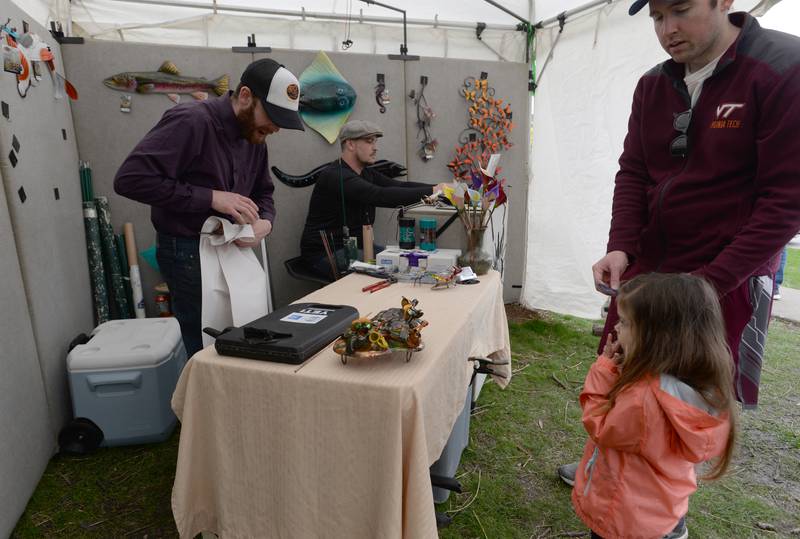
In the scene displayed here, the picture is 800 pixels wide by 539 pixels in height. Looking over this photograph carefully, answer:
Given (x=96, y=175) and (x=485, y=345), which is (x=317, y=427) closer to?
(x=485, y=345)

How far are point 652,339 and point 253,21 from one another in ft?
11.0

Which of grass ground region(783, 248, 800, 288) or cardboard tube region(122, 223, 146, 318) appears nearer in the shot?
cardboard tube region(122, 223, 146, 318)

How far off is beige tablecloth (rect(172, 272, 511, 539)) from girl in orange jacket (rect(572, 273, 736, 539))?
0.42 m

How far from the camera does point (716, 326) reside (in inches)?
41.7

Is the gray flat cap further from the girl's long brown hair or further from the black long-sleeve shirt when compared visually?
the girl's long brown hair

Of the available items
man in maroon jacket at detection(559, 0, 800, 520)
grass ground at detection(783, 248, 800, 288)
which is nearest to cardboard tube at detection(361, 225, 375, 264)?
man in maroon jacket at detection(559, 0, 800, 520)

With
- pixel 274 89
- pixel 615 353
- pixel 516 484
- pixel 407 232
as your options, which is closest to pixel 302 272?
pixel 407 232

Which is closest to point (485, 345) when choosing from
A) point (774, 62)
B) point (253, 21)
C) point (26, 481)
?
point (774, 62)

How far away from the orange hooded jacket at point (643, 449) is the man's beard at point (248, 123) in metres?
1.39

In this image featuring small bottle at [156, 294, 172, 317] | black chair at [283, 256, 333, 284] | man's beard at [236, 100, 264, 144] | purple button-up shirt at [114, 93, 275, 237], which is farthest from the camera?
small bottle at [156, 294, 172, 317]

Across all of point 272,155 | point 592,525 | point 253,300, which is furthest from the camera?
point 272,155

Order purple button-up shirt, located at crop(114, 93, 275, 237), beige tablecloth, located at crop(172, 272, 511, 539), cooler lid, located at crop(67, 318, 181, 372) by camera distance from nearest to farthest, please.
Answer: beige tablecloth, located at crop(172, 272, 511, 539) < purple button-up shirt, located at crop(114, 93, 275, 237) < cooler lid, located at crop(67, 318, 181, 372)

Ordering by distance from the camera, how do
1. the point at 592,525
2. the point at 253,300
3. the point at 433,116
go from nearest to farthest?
the point at 592,525 → the point at 253,300 → the point at 433,116

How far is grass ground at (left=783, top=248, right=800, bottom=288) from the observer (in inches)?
197
